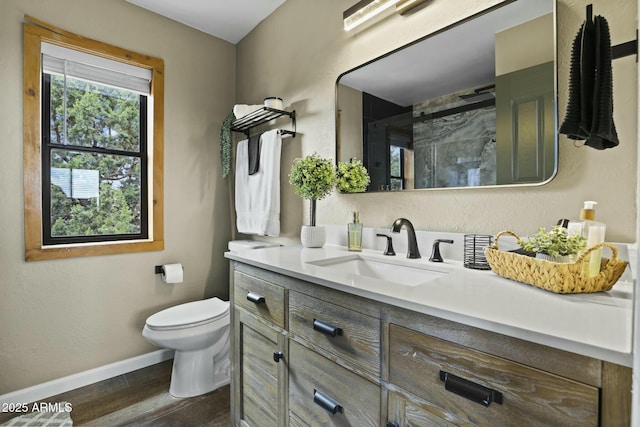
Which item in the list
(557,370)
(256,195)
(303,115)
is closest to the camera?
(557,370)

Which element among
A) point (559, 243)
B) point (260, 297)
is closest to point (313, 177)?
point (260, 297)

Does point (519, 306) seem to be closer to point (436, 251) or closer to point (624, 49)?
point (436, 251)

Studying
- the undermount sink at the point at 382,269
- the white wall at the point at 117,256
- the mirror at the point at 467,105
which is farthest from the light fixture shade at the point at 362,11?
the white wall at the point at 117,256

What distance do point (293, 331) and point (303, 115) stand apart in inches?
54.0

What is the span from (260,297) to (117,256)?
1.43 metres

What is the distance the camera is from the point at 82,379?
1.97 m

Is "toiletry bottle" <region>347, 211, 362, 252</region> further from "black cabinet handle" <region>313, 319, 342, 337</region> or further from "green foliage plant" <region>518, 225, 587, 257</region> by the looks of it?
"green foliage plant" <region>518, 225, 587, 257</region>

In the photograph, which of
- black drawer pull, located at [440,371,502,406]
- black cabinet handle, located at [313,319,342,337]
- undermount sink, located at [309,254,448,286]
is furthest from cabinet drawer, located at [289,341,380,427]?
undermount sink, located at [309,254,448,286]

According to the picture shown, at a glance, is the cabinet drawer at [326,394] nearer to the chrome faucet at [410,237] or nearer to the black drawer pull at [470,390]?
the black drawer pull at [470,390]

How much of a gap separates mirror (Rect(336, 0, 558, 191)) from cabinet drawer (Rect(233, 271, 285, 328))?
74cm

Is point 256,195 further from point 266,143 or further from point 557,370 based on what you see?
point 557,370

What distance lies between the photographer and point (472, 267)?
1.10 m

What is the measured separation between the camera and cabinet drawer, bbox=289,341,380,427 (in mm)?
864

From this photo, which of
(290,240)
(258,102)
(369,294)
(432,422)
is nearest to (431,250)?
(369,294)
